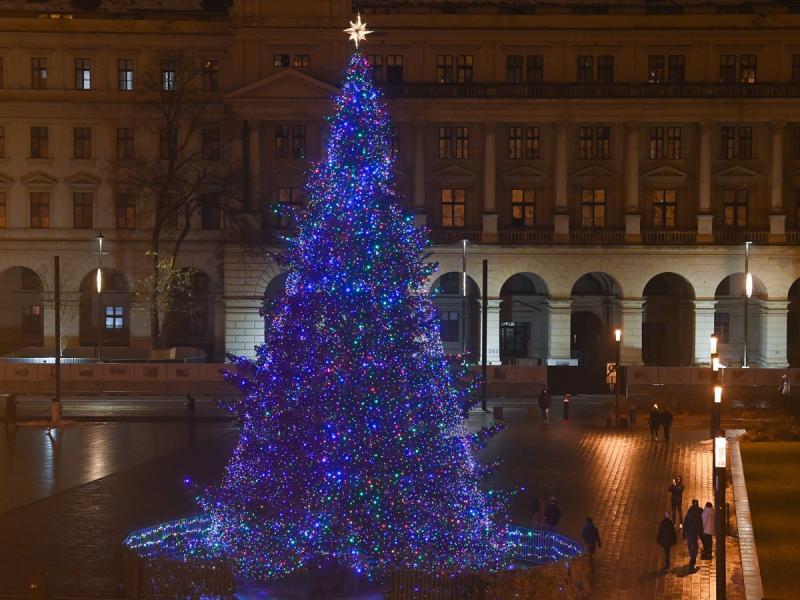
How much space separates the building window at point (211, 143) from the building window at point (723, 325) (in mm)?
31858

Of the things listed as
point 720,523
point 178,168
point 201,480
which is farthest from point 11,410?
point 720,523

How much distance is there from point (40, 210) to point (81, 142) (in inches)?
192

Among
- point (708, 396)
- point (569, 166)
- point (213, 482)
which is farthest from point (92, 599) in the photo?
point (569, 166)

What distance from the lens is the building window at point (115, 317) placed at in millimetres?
81750

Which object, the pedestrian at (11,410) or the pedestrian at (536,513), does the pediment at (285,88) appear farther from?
the pedestrian at (536,513)

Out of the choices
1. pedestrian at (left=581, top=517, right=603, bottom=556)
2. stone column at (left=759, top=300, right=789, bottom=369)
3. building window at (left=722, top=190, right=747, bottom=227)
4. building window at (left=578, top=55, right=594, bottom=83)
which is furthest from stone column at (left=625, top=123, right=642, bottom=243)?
pedestrian at (left=581, top=517, right=603, bottom=556)

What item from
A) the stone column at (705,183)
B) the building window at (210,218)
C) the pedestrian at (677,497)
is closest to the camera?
the pedestrian at (677,497)

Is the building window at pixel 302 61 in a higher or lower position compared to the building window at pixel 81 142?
higher

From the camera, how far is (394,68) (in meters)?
76.6

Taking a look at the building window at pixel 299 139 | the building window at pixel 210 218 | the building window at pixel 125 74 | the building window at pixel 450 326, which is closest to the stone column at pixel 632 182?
the building window at pixel 450 326

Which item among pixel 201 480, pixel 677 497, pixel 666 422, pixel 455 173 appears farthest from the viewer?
pixel 455 173

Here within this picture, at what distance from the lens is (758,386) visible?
6419 cm

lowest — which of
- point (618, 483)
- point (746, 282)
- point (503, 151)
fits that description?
point (618, 483)

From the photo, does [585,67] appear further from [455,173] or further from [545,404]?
[545,404]
